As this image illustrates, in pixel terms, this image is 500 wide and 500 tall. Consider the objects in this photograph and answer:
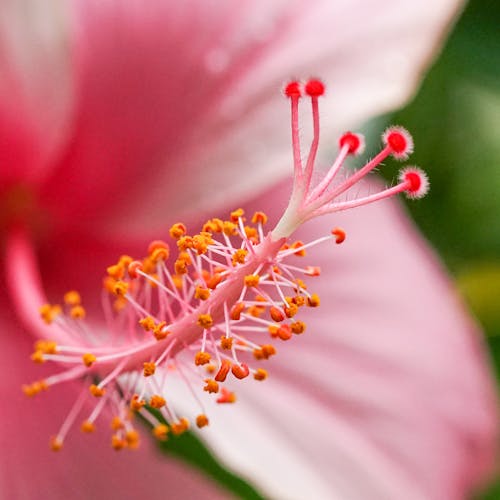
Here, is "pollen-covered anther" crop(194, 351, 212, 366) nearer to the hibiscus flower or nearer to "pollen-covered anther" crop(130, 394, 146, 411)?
"pollen-covered anther" crop(130, 394, 146, 411)

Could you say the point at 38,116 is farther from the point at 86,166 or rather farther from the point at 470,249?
the point at 470,249

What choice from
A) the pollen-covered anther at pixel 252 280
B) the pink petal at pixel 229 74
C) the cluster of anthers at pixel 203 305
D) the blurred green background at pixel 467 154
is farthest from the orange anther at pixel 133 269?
the blurred green background at pixel 467 154

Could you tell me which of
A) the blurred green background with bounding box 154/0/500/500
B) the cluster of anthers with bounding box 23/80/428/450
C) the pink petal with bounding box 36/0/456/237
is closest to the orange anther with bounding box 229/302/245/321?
the cluster of anthers with bounding box 23/80/428/450

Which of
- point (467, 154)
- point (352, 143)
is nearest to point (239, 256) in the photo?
point (352, 143)

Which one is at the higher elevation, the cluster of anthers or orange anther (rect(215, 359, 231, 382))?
the cluster of anthers

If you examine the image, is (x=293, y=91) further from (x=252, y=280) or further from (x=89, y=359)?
(x=89, y=359)

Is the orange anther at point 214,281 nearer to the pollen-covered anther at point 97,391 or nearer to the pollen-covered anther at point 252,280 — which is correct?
the pollen-covered anther at point 252,280
